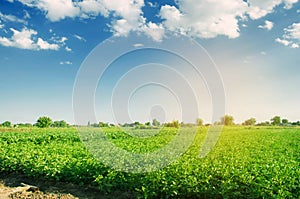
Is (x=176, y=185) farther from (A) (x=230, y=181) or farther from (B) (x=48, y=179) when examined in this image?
(B) (x=48, y=179)

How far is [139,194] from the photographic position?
18.1ft

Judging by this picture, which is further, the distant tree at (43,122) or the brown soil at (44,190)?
the distant tree at (43,122)

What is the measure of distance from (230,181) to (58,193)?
144 inches

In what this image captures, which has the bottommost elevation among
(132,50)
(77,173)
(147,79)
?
(77,173)

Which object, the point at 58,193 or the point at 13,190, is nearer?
the point at 58,193

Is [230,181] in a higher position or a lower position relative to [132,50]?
lower

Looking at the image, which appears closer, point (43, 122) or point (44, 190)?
point (44, 190)

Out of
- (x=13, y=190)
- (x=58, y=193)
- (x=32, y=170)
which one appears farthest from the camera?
(x=32, y=170)

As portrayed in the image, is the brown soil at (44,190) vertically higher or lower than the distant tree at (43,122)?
lower

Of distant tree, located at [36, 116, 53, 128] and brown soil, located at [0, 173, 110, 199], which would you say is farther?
distant tree, located at [36, 116, 53, 128]

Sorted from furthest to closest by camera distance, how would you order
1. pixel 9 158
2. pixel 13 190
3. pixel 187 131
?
pixel 187 131 → pixel 9 158 → pixel 13 190

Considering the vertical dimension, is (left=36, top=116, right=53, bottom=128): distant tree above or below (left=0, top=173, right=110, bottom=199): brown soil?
above

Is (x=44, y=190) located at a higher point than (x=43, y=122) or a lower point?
lower

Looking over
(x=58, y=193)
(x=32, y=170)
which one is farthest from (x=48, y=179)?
(x=58, y=193)
